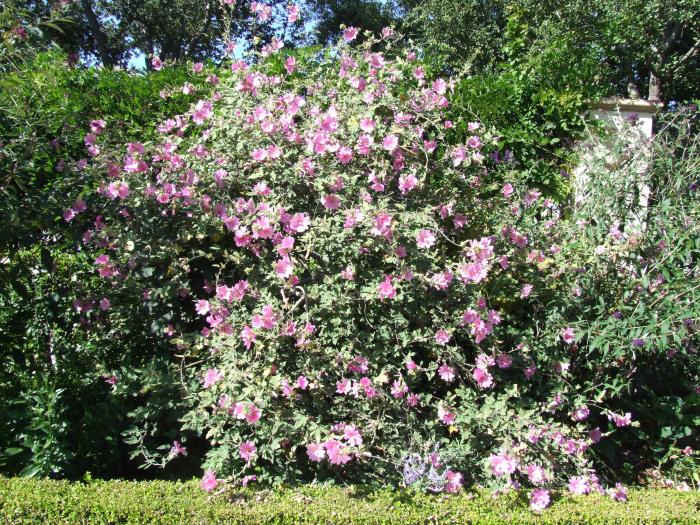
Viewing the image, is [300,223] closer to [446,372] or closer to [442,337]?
[442,337]

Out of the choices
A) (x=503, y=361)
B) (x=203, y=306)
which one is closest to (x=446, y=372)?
(x=503, y=361)

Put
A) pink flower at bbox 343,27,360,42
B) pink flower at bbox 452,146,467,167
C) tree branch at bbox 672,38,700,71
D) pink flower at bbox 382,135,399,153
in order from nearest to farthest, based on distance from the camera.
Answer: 1. pink flower at bbox 382,135,399,153
2. pink flower at bbox 452,146,467,167
3. pink flower at bbox 343,27,360,42
4. tree branch at bbox 672,38,700,71

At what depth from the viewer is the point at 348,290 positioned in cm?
288

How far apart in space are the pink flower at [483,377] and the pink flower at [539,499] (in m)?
0.50

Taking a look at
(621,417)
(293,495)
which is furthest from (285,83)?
(621,417)

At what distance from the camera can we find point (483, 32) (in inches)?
503

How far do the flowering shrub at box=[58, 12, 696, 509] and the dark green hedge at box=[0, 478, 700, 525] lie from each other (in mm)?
110

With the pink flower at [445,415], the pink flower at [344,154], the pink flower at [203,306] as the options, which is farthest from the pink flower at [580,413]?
the pink flower at [203,306]

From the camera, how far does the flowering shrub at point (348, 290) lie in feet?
8.79

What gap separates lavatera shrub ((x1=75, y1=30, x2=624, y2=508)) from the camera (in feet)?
8.76

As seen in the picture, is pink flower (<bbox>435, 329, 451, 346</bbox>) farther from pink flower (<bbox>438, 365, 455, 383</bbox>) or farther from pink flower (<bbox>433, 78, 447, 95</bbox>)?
pink flower (<bbox>433, 78, 447, 95</bbox>)

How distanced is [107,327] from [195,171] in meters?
1.02

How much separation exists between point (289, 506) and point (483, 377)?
3.49 feet

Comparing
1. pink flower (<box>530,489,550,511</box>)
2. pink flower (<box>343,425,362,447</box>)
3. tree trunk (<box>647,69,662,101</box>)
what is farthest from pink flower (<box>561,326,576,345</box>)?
tree trunk (<box>647,69,662,101</box>)
